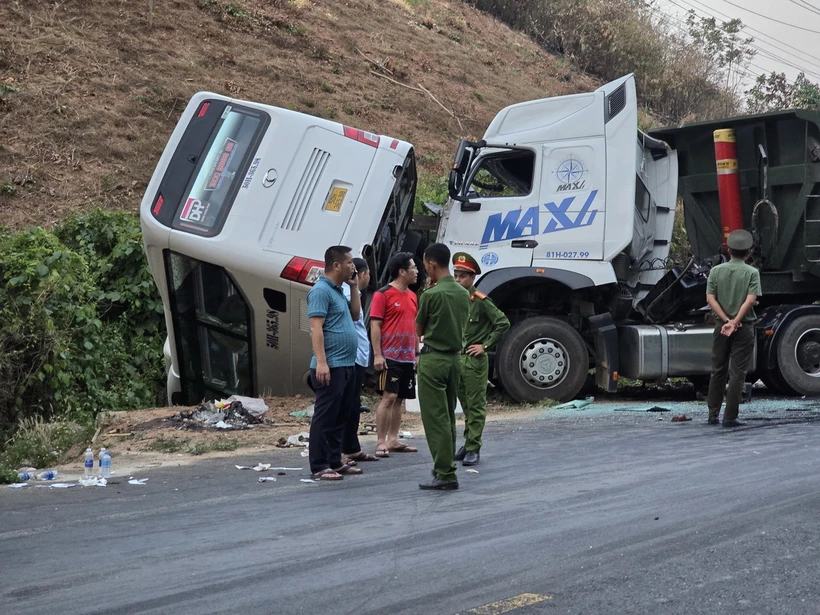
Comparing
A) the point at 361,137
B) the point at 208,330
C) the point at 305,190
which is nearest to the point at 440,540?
the point at 305,190

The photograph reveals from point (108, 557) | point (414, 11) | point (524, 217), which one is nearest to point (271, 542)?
point (108, 557)

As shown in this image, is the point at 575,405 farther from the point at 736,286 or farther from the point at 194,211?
the point at 194,211

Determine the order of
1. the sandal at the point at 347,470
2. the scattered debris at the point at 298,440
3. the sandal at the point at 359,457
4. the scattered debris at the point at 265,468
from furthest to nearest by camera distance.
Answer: the scattered debris at the point at 298,440
the sandal at the point at 359,457
the scattered debris at the point at 265,468
the sandal at the point at 347,470

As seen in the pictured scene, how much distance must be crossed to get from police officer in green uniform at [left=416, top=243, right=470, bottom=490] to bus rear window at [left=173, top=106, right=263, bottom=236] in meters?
3.71

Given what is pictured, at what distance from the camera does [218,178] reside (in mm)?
10062

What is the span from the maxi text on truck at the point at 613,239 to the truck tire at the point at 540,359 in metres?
0.01

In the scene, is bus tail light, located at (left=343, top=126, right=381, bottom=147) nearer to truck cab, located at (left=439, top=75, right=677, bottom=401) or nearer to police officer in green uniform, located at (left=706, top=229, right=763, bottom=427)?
truck cab, located at (left=439, top=75, right=677, bottom=401)

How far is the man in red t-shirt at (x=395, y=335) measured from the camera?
8.02 m

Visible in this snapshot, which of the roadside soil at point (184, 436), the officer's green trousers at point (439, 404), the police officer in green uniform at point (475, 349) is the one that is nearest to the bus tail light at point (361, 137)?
the roadside soil at point (184, 436)

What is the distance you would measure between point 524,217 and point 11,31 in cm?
1447

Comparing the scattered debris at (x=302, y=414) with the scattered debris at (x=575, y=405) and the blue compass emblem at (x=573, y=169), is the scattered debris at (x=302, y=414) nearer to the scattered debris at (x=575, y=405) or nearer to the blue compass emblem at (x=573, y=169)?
the scattered debris at (x=575, y=405)

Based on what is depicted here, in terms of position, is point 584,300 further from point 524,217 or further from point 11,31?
point 11,31

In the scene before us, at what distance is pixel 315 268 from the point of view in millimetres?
10016

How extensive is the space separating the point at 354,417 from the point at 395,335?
28.5 inches
